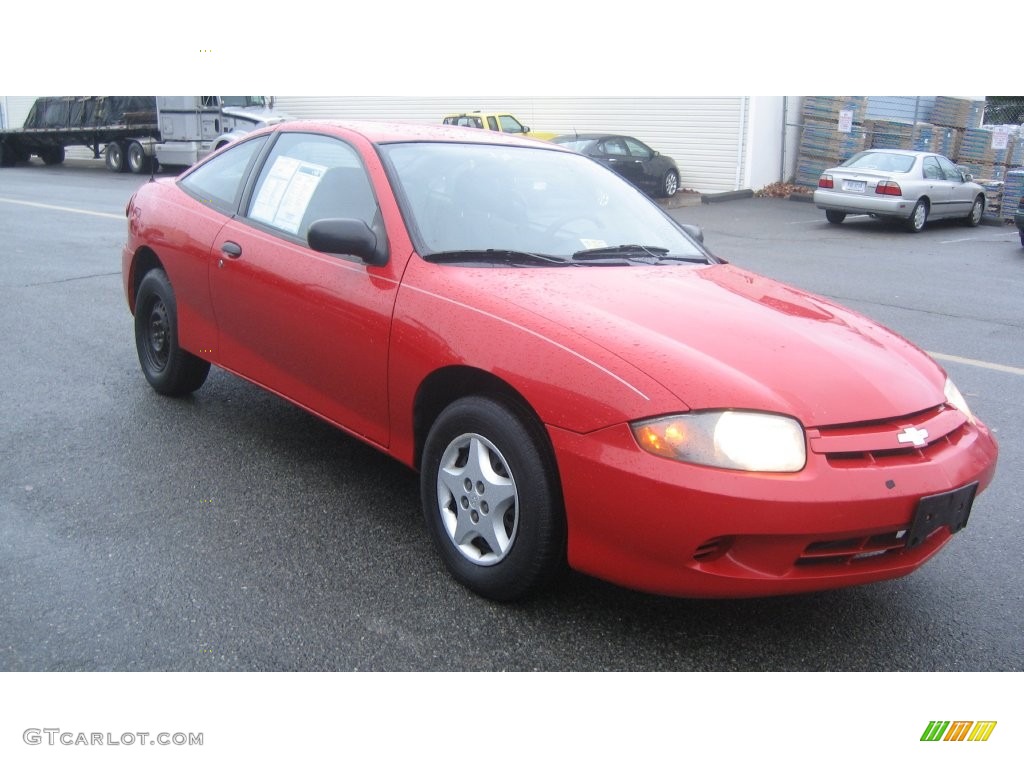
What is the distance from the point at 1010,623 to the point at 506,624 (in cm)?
168

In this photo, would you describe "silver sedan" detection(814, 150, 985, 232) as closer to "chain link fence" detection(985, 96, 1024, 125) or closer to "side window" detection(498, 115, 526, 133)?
"chain link fence" detection(985, 96, 1024, 125)

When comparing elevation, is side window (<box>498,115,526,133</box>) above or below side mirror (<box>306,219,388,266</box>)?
below

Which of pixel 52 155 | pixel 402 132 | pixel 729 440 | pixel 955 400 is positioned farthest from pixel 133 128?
pixel 729 440

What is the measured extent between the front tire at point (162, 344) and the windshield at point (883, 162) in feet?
46.8

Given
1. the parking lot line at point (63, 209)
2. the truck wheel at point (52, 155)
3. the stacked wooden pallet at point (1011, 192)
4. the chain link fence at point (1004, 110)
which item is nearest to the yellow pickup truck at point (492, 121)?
the parking lot line at point (63, 209)

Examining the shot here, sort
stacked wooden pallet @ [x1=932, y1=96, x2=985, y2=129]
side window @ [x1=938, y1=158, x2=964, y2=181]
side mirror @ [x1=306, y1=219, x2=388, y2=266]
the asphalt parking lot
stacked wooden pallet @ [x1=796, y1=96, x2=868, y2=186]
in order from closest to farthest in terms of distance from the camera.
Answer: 1. the asphalt parking lot
2. side mirror @ [x1=306, y1=219, x2=388, y2=266]
3. side window @ [x1=938, y1=158, x2=964, y2=181]
4. stacked wooden pallet @ [x1=796, y1=96, x2=868, y2=186]
5. stacked wooden pallet @ [x1=932, y1=96, x2=985, y2=129]

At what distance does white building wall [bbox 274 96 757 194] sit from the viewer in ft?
71.0

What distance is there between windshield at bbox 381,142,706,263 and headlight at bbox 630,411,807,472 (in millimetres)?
1246

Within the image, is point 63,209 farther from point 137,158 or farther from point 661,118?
point 661,118

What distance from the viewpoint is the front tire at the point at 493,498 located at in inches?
119

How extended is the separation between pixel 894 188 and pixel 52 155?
2329 centimetres

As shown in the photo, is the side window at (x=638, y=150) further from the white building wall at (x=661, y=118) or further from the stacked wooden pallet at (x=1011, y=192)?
the stacked wooden pallet at (x=1011, y=192)

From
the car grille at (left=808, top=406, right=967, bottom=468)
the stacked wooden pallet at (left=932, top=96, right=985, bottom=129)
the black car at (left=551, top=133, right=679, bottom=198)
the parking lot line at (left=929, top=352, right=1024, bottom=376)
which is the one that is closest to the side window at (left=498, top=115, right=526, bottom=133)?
the black car at (left=551, top=133, right=679, bottom=198)
